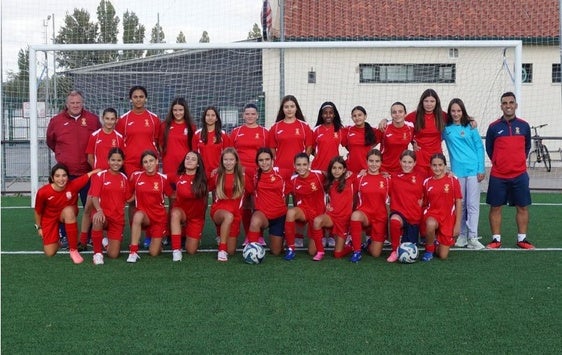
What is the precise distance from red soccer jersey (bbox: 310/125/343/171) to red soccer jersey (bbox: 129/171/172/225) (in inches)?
61.2

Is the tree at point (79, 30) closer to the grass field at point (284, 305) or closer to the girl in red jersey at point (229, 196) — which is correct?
the girl in red jersey at point (229, 196)

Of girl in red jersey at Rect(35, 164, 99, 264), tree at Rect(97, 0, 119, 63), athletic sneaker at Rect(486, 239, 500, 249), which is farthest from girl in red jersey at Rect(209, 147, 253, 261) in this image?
tree at Rect(97, 0, 119, 63)

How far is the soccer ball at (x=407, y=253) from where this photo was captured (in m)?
5.77

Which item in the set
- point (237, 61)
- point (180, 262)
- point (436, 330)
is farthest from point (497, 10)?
point (436, 330)

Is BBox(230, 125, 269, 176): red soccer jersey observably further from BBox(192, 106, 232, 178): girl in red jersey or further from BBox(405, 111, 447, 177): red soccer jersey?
BBox(405, 111, 447, 177): red soccer jersey

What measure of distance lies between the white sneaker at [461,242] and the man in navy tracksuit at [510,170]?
0.77ft

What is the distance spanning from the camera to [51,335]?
12.5 feet

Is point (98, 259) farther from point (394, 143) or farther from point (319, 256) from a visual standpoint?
point (394, 143)

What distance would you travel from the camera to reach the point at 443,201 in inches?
239

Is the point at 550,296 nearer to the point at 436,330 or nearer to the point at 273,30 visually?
the point at 436,330

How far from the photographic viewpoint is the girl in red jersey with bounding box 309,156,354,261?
6.08m

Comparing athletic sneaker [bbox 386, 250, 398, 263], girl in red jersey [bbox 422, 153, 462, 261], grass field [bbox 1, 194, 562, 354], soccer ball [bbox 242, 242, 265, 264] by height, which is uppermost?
girl in red jersey [bbox 422, 153, 462, 261]

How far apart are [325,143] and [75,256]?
2615 mm

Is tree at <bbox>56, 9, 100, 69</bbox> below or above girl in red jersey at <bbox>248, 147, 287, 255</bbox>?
above
